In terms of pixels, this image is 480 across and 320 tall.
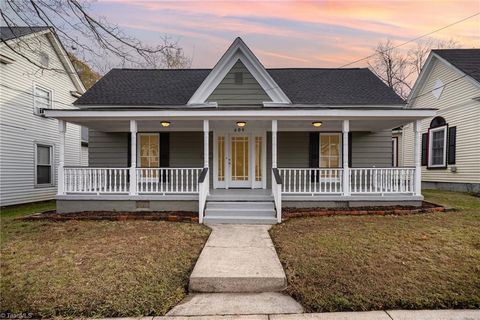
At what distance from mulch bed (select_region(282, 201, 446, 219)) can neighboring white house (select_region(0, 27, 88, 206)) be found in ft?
31.0

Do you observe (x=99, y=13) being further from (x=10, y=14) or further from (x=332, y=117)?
(x=332, y=117)

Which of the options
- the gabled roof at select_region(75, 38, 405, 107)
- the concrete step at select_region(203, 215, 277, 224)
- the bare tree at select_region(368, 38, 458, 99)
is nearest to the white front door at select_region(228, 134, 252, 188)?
the gabled roof at select_region(75, 38, 405, 107)

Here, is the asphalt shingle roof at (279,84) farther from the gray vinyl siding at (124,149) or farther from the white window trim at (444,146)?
the white window trim at (444,146)

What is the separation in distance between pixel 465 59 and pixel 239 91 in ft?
32.5

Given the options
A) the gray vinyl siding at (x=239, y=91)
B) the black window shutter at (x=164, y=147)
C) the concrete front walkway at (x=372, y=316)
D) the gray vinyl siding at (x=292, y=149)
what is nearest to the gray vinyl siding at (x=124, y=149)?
the black window shutter at (x=164, y=147)

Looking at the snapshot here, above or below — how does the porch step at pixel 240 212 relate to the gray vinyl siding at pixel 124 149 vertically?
below

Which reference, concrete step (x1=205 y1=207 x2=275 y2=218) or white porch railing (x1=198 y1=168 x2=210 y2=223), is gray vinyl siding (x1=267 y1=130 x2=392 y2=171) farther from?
white porch railing (x1=198 y1=168 x2=210 y2=223)

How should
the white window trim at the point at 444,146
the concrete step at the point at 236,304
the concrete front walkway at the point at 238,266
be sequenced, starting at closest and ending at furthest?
the concrete step at the point at 236,304
the concrete front walkway at the point at 238,266
the white window trim at the point at 444,146

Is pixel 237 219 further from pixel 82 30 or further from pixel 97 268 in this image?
pixel 82 30

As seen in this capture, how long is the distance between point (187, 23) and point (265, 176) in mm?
5635

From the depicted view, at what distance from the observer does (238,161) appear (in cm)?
1002

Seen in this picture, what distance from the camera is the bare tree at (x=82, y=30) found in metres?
5.14

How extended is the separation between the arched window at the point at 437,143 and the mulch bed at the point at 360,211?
608 centimetres

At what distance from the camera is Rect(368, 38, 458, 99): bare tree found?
2733 cm
